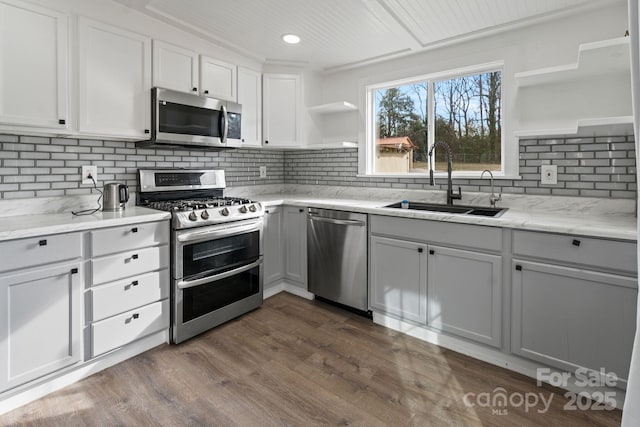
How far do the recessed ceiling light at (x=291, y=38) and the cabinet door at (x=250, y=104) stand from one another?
0.56 m

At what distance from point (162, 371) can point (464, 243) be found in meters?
2.06

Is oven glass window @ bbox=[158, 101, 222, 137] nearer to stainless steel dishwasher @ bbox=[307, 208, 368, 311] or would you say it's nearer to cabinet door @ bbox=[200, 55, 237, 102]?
cabinet door @ bbox=[200, 55, 237, 102]

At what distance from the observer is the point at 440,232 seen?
90.1 inches

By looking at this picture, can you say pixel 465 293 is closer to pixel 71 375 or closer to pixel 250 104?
pixel 71 375

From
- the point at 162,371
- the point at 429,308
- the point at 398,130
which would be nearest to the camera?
the point at 162,371

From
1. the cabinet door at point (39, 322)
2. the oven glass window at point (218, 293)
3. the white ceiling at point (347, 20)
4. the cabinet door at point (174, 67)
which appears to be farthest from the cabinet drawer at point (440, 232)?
the cabinet door at point (39, 322)

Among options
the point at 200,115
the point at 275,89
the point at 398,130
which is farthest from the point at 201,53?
the point at 398,130

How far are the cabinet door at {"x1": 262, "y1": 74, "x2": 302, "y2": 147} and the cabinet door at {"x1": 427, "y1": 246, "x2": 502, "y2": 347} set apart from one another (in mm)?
1983

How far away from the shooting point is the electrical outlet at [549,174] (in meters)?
2.42

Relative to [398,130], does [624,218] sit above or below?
below

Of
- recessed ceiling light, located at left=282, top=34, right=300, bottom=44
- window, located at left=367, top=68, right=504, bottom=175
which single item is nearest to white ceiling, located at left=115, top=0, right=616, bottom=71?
recessed ceiling light, located at left=282, top=34, right=300, bottom=44

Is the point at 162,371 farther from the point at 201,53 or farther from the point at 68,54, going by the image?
the point at 201,53

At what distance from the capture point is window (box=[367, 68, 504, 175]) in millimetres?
2846

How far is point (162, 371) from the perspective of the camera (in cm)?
207
